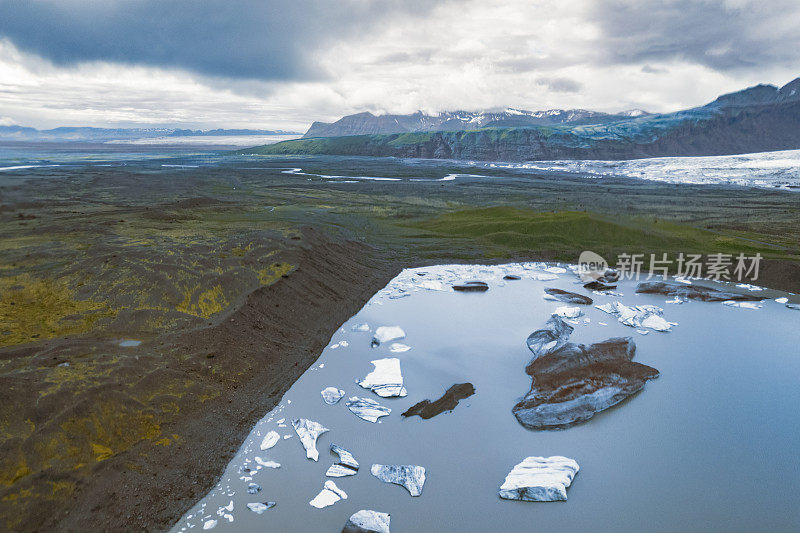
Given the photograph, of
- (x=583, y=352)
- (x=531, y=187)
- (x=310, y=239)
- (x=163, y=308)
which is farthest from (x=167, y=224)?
(x=531, y=187)

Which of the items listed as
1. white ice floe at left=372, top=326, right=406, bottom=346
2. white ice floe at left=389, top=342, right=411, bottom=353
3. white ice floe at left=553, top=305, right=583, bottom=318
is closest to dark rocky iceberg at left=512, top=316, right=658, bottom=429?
white ice floe at left=553, top=305, right=583, bottom=318

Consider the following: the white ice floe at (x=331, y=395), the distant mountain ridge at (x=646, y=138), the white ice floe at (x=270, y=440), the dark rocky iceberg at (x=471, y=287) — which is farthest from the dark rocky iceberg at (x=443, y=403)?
the distant mountain ridge at (x=646, y=138)

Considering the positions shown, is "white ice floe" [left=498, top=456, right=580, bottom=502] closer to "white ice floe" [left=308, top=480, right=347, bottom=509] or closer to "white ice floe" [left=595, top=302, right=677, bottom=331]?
"white ice floe" [left=308, top=480, right=347, bottom=509]

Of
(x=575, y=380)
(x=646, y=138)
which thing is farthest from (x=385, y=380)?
(x=646, y=138)

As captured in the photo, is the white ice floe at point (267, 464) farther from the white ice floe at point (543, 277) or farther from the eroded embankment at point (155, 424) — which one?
the white ice floe at point (543, 277)

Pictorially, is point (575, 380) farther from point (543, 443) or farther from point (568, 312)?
point (568, 312)
